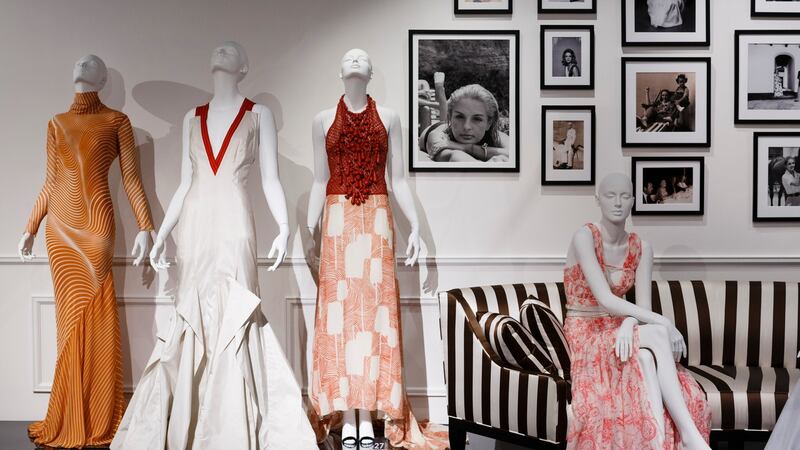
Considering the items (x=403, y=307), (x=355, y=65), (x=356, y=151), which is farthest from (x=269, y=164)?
(x=403, y=307)

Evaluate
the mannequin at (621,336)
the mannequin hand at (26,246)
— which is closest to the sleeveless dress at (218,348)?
the mannequin hand at (26,246)

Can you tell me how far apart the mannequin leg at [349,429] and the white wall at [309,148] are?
2.40 feet

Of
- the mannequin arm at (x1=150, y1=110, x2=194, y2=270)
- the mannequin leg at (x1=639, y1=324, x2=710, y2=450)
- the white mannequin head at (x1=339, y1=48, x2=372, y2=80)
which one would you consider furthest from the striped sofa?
the mannequin arm at (x1=150, y1=110, x2=194, y2=270)

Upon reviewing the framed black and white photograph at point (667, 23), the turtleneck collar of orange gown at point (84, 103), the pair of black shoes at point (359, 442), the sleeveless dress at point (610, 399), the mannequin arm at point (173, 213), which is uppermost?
the framed black and white photograph at point (667, 23)

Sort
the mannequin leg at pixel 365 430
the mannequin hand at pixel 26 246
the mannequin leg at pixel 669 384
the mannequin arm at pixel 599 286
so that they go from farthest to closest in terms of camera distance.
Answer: the mannequin hand at pixel 26 246 < the mannequin leg at pixel 365 430 < the mannequin arm at pixel 599 286 < the mannequin leg at pixel 669 384

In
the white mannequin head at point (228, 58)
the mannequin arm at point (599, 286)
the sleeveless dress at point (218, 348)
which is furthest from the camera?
the white mannequin head at point (228, 58)

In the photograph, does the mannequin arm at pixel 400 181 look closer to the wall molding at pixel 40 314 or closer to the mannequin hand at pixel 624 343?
the mannequin hand at pixel 624 343

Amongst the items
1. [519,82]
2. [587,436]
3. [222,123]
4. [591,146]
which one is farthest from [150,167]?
[587,436]

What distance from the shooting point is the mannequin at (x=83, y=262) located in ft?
13.8

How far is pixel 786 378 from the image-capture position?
12.8 ft

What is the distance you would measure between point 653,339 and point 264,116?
2122 mm

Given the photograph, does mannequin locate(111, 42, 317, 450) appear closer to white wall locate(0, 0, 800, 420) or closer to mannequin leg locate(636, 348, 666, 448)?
white wall locate(0, 0, 800, 420)

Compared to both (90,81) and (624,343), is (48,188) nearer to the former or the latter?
(90,81)

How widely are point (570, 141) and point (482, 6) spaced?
0.97 meters
